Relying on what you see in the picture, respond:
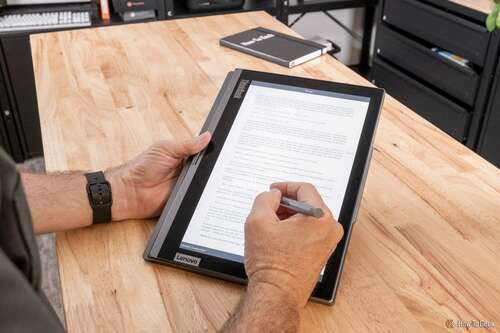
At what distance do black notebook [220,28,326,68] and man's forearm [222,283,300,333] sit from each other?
82 centimetres

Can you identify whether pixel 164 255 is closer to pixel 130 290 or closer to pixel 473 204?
pixel 130 290

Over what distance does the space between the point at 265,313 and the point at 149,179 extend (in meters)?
0.35

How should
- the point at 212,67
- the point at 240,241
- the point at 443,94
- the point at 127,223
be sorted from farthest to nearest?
the point at 443,94
the point at 212,67
the point at 127,223
the point at 240,241

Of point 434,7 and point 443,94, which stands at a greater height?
point 434,7

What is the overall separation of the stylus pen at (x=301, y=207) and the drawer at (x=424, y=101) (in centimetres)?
173

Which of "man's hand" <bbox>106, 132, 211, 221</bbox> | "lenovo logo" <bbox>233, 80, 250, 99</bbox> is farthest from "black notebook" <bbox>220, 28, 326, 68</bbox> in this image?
"man's hand" <bbox>106, 132, 211, 221</bbox>

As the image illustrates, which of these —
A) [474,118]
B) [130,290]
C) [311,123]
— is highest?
[311,123]

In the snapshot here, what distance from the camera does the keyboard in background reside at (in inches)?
87.7

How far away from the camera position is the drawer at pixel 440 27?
6.69ft

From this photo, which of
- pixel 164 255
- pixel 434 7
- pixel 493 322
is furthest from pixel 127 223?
pixel 434 7

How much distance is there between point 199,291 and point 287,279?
143mm

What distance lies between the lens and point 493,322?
2.13 feet

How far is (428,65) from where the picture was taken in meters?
2.34

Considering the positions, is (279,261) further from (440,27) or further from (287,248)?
(440,27)
